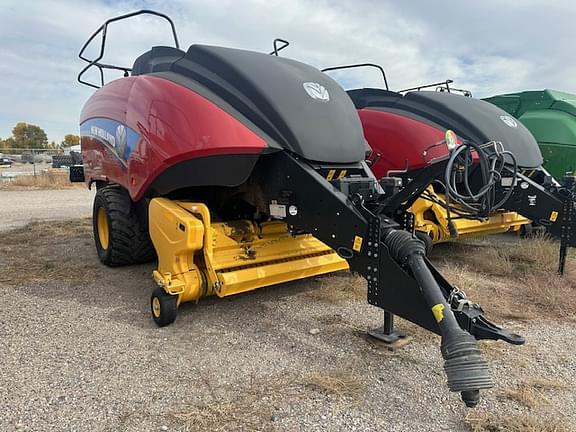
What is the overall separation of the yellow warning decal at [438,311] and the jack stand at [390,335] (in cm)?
76

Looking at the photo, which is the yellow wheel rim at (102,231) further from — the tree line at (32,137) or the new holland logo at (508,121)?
the tree line at (32,137)

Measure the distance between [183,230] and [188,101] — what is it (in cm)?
90

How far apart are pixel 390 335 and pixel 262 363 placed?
0.83 metres

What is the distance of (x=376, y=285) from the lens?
106 inches

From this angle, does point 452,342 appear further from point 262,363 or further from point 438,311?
point 262,363

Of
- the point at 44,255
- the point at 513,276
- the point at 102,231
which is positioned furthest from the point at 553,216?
the point at 44,255

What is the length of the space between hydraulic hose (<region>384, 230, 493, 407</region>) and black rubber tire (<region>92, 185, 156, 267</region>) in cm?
298

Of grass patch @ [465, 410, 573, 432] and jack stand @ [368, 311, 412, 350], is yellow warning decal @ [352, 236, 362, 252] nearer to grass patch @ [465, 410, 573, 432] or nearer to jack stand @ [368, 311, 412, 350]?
jack stand @ [368, 311, 412, 350]

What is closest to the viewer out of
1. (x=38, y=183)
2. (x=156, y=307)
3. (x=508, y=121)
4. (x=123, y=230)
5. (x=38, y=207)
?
(x=156, y=307)

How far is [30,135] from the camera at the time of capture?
61.8 metres

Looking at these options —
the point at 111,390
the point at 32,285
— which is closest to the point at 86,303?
the point at 32,285

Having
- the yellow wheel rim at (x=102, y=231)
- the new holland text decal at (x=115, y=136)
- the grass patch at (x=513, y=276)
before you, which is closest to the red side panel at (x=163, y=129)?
the new holland text decal at (x=115, y=136)

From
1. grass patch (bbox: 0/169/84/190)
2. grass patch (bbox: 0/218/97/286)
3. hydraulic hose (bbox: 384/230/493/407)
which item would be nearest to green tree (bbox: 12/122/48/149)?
grass patch (bbox: 0/169/84/190)

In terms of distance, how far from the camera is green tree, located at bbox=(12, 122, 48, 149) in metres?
60.2
